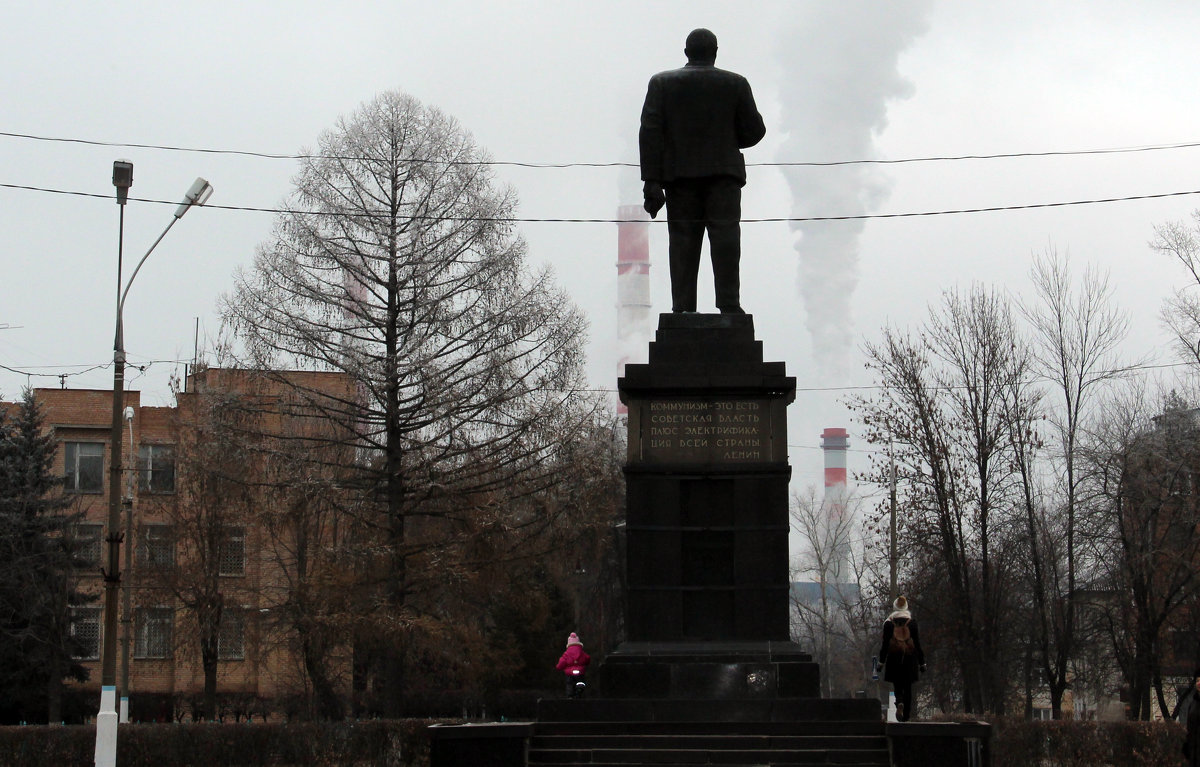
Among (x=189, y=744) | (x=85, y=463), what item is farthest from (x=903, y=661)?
(x=85, y=463)

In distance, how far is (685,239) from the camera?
16.1m

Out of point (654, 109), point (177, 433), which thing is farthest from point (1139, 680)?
point (177, 433)

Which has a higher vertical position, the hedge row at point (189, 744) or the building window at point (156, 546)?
the building window at point (156, 546)

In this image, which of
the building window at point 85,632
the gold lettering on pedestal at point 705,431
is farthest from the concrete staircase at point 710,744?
the building window at point 85,632

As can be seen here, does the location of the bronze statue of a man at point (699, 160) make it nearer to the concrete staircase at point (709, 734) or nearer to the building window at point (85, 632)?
the concrete staircase at point (709, 734)

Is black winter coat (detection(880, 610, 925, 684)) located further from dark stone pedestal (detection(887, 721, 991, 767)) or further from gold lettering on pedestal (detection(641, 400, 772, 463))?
gold lettering on pedestal (detection(641, 400, 772, 463))

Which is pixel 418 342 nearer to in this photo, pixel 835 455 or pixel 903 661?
pixel 903 661

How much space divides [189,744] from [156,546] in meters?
17.3

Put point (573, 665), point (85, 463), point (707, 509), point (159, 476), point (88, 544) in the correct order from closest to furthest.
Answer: point (707, 509) < point (573, 665) < point (88, 544) < point (159, 476) < point (85, 463)

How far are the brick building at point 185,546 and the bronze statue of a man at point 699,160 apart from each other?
47.3ft

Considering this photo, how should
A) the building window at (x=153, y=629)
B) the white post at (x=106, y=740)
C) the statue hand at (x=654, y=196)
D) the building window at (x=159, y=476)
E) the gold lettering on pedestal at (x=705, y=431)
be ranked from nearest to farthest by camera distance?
the gold lettering on pedestal at (x=705, y=431) → the statue hand at (x=654, y=196) → the white post at (x=106, y=740) → the building window at (x=153, y=629) → the building window at (x=159, y=476)

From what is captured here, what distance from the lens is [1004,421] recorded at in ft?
102

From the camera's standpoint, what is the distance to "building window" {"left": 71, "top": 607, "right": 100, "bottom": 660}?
123 feet

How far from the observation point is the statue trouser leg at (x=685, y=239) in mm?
16125
